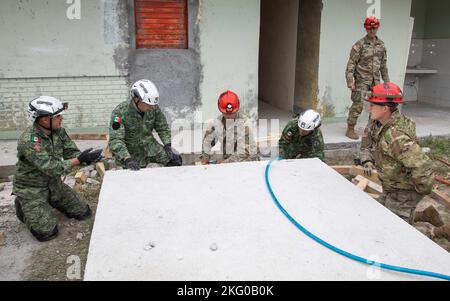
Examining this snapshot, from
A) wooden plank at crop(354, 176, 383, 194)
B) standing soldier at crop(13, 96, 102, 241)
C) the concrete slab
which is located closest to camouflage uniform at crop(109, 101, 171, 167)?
standing soldier at crop(13, 96, 102, 241)

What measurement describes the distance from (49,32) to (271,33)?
5.21 m

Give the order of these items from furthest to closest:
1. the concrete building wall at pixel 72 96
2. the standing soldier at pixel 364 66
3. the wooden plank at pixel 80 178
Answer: the standing soldier at pixel 364 66 → the concrete building wall at pixel 72 96 → the wooden plank at pixel 80 178

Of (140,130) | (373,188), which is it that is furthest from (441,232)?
(140,130)

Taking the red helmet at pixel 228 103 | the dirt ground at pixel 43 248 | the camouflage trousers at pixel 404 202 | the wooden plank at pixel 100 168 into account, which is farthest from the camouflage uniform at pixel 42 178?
the camouflage trousers at pixel 404 202

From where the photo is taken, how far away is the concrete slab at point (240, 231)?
6.15 feet

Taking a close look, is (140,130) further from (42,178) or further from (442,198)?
(442,198)

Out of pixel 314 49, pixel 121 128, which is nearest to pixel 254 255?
pixel 121 128

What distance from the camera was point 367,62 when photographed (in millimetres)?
6129

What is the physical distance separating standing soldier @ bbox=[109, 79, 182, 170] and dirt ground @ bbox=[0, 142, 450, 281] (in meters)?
0.86

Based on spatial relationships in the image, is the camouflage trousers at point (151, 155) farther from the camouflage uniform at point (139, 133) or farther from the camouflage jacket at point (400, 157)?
the camouflage jacket at point (400, 157)

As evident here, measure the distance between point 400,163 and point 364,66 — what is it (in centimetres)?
348

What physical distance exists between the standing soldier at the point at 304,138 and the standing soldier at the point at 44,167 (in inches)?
79.2

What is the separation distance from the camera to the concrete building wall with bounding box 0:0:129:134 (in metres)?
5.73
